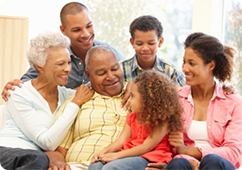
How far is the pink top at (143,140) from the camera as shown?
1.68 meters

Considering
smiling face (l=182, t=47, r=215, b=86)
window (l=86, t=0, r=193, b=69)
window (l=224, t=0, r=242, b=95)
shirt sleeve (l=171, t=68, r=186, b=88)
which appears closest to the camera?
smiling face (l=182, t=47, r=215, b=86)

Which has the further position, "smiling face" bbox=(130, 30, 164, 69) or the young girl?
"smiling face" bbox=(130, 30, 164, 69)

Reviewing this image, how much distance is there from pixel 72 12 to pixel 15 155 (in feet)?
4.78

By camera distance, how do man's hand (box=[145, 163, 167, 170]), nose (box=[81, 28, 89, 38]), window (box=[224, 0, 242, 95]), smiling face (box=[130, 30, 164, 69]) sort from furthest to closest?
window (box=[224, 0, 242, 95]) → nose (box=[81, 28, 89, 38]) → smiling face (box=[130, 30, 164, 69]) → man's hand (box=[145, 163, 167, 170])

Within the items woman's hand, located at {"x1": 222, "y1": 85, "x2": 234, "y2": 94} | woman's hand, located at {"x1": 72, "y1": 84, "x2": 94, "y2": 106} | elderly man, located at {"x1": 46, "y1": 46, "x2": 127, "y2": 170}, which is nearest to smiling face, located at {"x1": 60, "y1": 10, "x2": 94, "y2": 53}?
elderly man, located at {"x1": 46, "y1": 46, "x2": 127, "y2": 170}

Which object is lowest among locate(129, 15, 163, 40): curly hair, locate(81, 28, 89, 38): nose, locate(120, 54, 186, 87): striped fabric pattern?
locate(120, 54, 186, 87): striped fabric pattern

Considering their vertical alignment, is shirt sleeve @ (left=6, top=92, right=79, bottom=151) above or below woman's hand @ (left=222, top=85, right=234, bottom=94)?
below

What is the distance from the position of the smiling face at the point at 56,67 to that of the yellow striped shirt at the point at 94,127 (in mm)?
212

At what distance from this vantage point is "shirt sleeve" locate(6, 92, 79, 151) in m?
1.87

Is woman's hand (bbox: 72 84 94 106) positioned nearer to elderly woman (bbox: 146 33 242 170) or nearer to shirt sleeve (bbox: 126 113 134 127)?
shirt sleeve (bbox: 126 113 134 127)

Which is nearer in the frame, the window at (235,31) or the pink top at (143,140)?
the pink top at (143,140)

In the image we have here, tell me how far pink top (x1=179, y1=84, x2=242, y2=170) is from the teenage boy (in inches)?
20.1

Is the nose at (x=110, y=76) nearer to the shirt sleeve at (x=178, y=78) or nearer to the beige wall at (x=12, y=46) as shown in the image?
the shirt sleeve at (x=178, y=78)

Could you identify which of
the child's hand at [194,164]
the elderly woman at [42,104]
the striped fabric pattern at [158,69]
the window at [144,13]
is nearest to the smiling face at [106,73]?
the elderly woman at [42,104]
